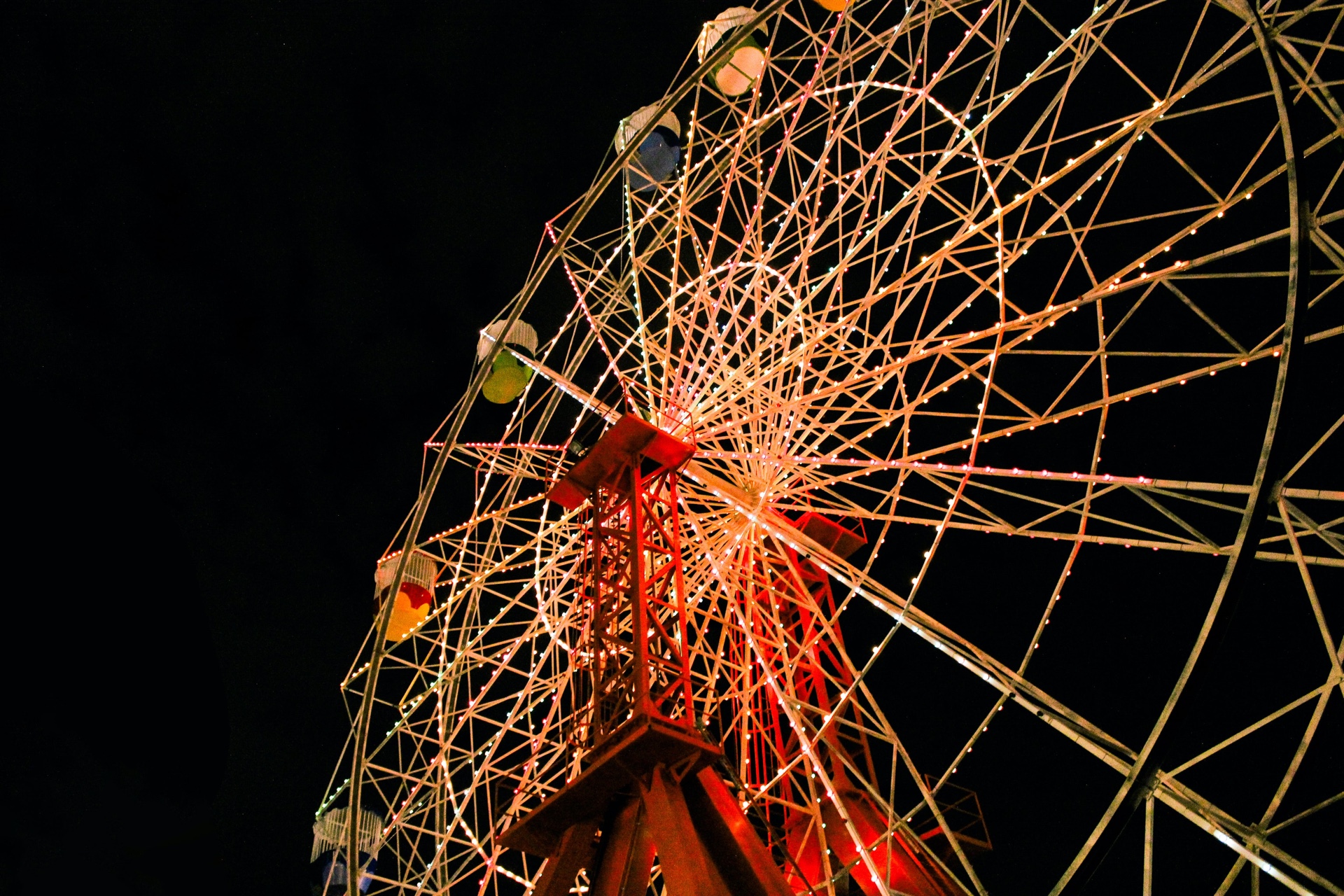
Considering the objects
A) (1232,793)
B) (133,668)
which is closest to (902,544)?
(1232,793)

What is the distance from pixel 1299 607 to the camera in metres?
17.0

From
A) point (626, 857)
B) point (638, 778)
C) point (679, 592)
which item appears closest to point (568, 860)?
point (626, 857)

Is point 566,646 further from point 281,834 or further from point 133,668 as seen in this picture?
point 281,834

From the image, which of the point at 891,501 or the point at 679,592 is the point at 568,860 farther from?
the point at 891,501

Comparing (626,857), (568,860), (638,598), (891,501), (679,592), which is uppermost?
(891,501)

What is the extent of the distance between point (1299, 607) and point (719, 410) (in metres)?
11.9

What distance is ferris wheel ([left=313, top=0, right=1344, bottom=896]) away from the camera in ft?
27.7

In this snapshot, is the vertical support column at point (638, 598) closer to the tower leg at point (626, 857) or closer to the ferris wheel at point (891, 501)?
the ferris wheel at point (891, 501)

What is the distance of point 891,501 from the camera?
12.0 meters

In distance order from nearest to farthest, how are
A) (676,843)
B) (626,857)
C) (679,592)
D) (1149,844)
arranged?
1. (1149,844)
2. (676,843)
3. (626,857)
4. (679,592)

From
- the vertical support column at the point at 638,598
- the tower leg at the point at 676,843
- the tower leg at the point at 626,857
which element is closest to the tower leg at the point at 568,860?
the tower leg at the point at 626,857

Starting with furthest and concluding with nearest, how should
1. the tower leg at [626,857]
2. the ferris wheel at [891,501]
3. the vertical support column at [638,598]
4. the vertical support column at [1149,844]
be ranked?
the vertical support column at [638,598]
the ferris wheel at [891,501]
the tower leg at [626,857]
the vertical support column at [1149,844]

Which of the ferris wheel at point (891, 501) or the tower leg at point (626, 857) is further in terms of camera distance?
the ferris wheel at point (891, 501)

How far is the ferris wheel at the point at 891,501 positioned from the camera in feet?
27.7
